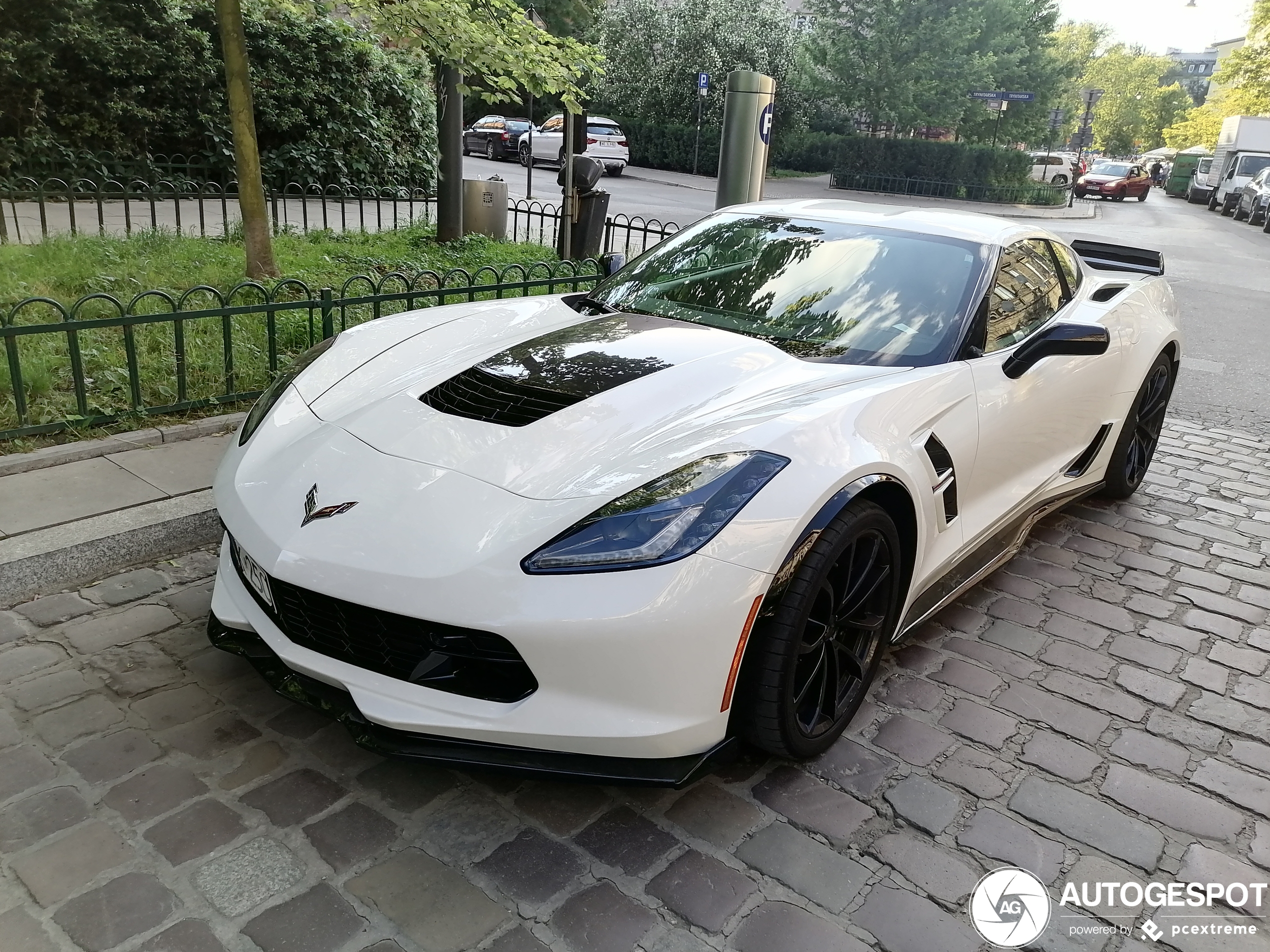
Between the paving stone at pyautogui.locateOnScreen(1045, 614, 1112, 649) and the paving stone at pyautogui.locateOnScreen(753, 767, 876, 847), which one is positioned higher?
the paving stone at pyautogui.locateOnScreen(1045, 614, 1112, 649)

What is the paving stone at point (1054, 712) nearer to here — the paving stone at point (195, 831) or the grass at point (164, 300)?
the paving stone at point (195, 831)

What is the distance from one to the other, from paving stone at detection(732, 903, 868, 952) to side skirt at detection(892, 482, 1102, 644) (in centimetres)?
104

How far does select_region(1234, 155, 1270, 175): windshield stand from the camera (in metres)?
34.6

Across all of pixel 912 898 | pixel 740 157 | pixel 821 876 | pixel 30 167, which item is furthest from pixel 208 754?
pixel 30 167

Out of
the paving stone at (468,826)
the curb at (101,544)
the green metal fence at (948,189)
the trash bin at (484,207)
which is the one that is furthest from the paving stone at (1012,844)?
the green metal fence at (948,189)

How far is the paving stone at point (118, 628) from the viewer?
3.20 metres

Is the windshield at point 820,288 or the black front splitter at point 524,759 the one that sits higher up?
the windshield at point 820,288

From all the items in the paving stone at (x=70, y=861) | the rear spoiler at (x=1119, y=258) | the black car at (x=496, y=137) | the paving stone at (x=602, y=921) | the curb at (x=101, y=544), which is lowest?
the paving stone at (x=70, y=861)

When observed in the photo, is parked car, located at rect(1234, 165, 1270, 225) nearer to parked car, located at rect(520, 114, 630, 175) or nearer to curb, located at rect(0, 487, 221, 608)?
parked car, located at rect(520, 114, 630, 175)

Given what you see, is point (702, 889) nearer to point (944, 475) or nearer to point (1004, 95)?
point (944, 475)

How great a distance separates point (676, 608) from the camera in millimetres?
2168

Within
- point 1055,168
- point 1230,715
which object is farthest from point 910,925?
point 1055,168

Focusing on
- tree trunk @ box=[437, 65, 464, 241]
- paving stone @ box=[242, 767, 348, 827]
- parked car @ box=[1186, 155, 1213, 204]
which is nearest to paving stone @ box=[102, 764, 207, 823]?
paving stone @ box=[242, 767, 348, 827]

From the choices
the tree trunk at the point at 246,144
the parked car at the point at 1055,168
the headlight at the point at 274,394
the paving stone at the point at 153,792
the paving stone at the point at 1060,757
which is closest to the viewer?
the paving stone at the point at 153,792
